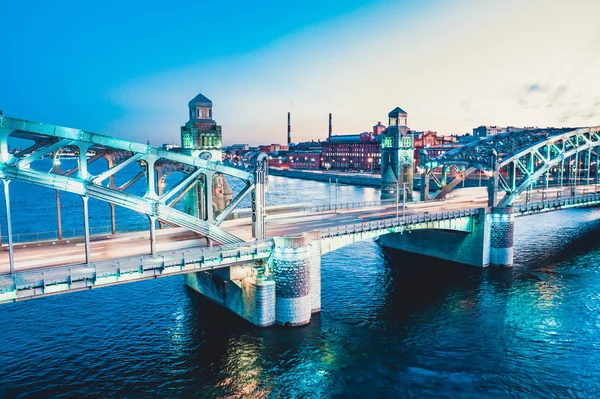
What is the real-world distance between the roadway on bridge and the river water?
21.6 feet

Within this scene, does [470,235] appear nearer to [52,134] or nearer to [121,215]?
[52,134]

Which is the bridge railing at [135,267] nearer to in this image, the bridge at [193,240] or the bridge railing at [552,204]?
the bridge at [193,240]

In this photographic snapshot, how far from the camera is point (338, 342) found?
3606cm

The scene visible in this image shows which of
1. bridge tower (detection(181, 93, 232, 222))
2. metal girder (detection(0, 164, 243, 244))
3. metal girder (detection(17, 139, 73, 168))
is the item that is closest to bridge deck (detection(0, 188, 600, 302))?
metal girder (detection(0, 164, 243, 244))

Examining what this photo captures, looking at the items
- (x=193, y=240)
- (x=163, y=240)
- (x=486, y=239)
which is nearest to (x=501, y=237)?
(x=486, y=239)

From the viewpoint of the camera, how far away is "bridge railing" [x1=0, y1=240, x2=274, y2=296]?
2784cm

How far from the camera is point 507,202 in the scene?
205 ft

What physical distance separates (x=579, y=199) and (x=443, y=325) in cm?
4618

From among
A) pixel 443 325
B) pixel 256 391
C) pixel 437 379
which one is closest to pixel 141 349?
pixel 256 391

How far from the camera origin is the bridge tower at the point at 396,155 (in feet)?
245

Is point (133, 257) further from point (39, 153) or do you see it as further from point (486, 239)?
point (486, 239)

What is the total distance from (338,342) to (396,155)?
44857 mm

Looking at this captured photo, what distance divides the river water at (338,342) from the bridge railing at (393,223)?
6876 mm

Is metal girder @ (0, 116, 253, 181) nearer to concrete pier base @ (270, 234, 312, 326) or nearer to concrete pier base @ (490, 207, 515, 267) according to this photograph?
concrete pier base @ (270, 234, 312, 326)
